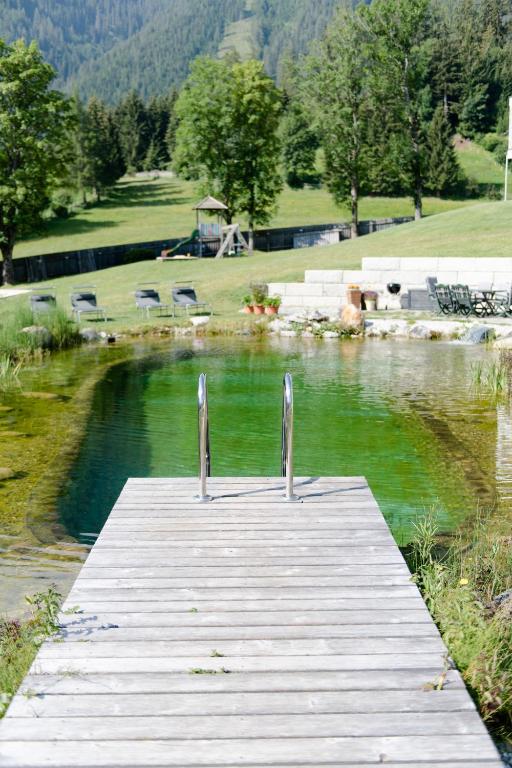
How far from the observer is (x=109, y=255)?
40.4 m

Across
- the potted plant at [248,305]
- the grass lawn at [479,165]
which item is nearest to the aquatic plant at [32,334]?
the potted plant at [248,305]

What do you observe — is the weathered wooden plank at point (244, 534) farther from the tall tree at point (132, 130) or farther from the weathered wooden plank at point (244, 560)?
the tall tree at point (132, 130)

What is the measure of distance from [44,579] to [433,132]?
70.4 metres

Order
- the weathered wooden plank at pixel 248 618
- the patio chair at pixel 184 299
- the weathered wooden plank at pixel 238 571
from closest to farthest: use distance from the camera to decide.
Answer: the weathered wooden plank at pixel 248 618, the weathered wooden plank at pixel 238 571, the patio chair at pixel 184 299

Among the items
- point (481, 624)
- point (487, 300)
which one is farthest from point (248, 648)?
point (487, 300)

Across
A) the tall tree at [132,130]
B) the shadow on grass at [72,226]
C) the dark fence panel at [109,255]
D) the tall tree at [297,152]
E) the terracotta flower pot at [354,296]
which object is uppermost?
the tall tree at [132,130]

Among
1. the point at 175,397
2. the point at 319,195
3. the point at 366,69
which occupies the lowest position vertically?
the point at 175,397

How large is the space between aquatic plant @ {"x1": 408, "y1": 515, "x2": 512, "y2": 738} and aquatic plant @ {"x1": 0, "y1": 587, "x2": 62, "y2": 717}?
2003 millimetres

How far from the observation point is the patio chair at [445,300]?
21125mm

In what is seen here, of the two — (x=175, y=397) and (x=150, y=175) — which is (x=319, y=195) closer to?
(x=150, y=175)

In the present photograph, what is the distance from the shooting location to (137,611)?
4492 millimetres

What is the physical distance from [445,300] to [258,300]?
501 cm

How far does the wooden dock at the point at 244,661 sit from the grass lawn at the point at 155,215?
51.1 m

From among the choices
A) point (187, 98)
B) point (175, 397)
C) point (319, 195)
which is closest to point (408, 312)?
point (175, 397)
